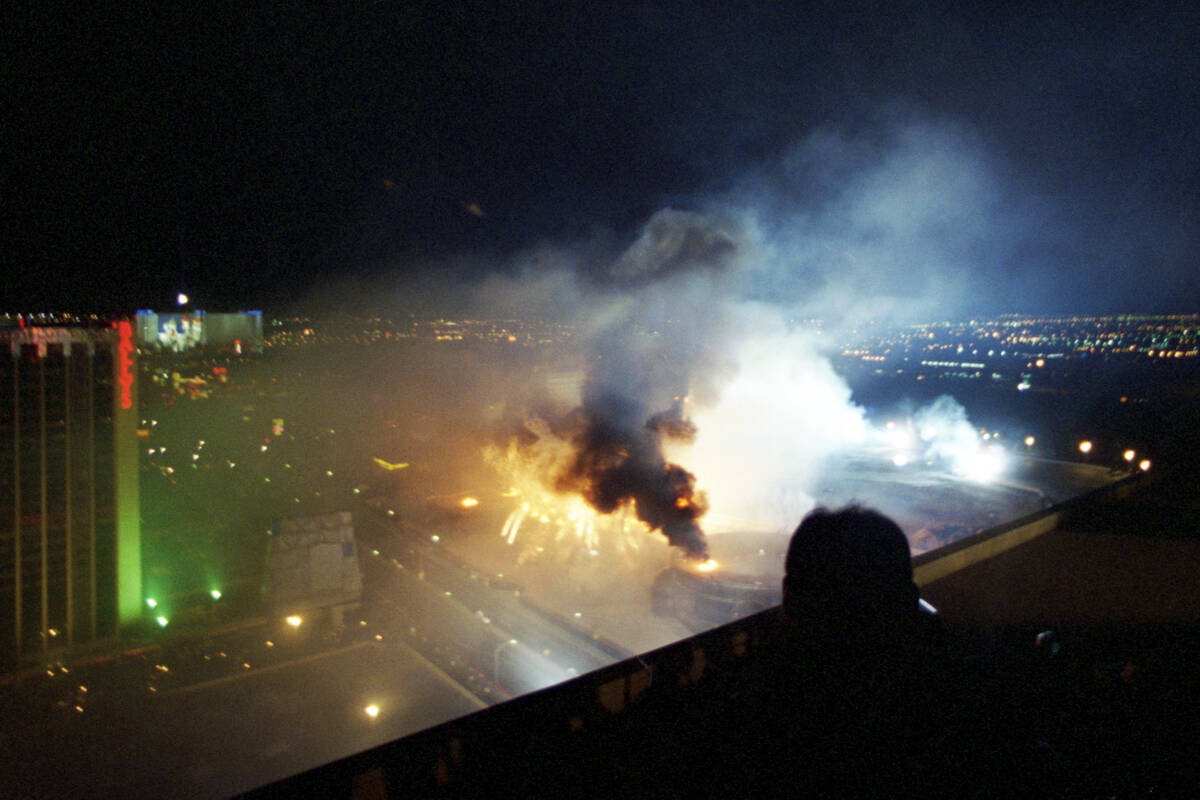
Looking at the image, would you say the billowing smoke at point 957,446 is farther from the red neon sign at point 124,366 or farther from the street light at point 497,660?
the red neon sign at point 124,366

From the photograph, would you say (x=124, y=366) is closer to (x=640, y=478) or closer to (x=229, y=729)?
(x=229, y=729)

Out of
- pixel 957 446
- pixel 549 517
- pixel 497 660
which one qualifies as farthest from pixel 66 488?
pixel 957 446

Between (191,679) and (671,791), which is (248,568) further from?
(671,791)

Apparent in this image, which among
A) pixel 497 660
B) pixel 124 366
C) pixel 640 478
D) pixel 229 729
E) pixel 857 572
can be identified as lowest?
pixel 229 729

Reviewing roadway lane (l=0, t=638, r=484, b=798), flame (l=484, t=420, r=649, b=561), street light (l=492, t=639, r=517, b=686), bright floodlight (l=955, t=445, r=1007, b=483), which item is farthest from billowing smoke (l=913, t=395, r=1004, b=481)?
roadway lane (l=0, t=638, r=484, b=798)

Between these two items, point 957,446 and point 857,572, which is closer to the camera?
point 857,572

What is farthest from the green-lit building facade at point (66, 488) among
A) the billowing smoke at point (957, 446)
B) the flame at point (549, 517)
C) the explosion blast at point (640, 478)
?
the billowing smoke at point (957, 446)

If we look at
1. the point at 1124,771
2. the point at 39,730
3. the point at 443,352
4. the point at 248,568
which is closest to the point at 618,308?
the point at 248,568
